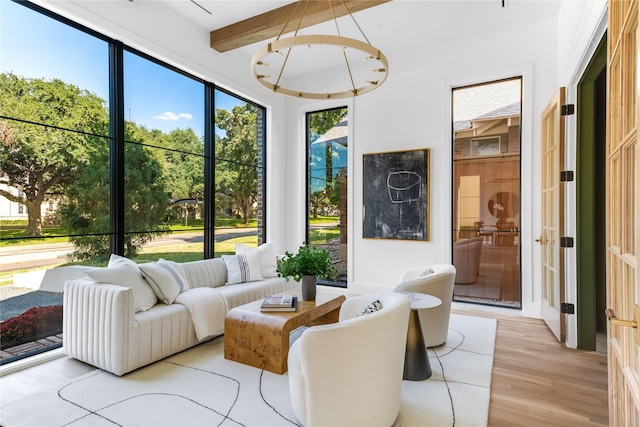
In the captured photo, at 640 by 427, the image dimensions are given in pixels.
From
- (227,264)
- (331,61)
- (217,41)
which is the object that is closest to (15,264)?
(227,264)

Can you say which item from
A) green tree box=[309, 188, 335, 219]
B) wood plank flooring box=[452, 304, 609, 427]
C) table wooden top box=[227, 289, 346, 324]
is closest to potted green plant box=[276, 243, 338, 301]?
table wooden top box=[227, 289, 346, 324]

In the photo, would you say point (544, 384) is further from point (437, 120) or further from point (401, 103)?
point (401, 103)

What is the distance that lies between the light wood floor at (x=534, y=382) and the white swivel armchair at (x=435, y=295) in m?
0.49

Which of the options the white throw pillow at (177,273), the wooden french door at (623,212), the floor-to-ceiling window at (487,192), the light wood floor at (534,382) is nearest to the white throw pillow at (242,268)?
the white throw pillow at (177,273)

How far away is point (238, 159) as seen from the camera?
5.12 metres

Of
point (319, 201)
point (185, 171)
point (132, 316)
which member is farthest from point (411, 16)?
point (132, 316)

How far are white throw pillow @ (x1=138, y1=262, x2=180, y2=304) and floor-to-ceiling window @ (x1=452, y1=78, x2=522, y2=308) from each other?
3.41 meters

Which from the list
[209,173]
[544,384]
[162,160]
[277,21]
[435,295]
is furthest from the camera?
[209,173]

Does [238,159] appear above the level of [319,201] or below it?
above

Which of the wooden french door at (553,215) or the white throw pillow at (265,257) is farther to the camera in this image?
the white throw pillow at (265,257)

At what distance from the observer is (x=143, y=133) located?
12.3ft

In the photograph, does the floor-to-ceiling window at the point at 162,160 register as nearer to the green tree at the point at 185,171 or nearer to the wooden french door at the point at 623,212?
the green tree at the point at 185,171

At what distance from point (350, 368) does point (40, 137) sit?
10.0ft

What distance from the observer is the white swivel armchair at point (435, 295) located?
118 inches
